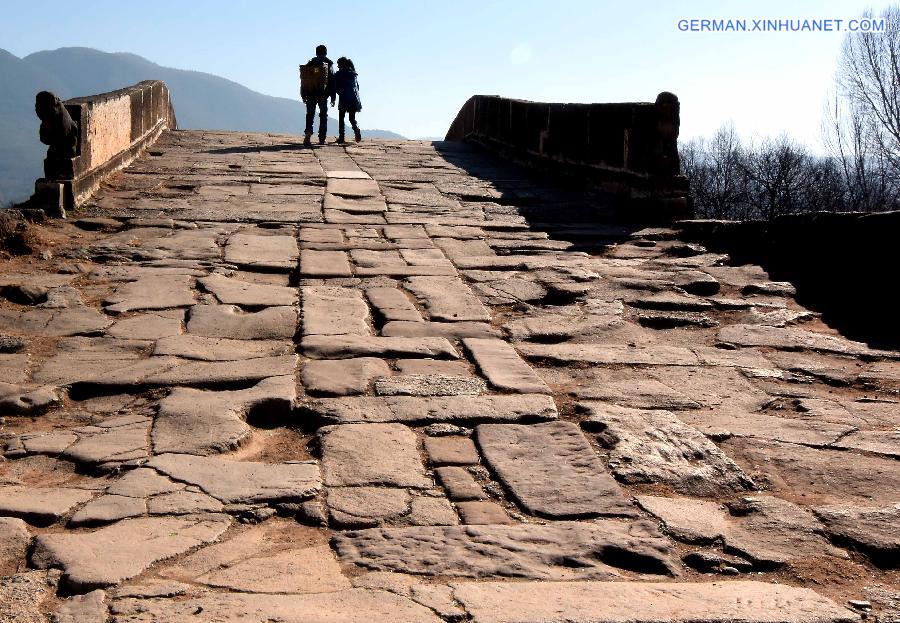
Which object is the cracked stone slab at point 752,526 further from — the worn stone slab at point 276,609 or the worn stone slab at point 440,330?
the worn stone slab at point 440,330

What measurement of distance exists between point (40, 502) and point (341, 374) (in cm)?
145

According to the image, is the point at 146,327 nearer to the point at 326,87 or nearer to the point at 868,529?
the point at 868,529

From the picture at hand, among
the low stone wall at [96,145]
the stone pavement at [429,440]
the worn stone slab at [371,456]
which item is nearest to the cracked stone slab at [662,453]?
the stone pavement at [429,440]

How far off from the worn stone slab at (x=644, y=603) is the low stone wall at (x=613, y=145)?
19.7 feet

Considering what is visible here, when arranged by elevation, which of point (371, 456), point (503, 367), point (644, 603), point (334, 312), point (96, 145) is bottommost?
point (644, 603)

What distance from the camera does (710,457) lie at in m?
3.26

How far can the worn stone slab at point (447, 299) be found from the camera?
5.00 meters

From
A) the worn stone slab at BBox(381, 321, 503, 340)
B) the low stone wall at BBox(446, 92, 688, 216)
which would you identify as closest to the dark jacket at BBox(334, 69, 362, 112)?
the low stone wall at BBox(446, 92, 688, 216)

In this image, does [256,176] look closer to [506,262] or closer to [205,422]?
[506,262]

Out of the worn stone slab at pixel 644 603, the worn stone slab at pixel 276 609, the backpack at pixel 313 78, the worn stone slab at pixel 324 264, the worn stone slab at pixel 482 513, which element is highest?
the backpack at pixel 313 78

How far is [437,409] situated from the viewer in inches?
141

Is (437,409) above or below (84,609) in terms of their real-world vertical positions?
above

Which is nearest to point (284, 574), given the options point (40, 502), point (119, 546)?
point (119, 546)

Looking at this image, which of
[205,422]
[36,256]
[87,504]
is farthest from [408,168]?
[87,504]
